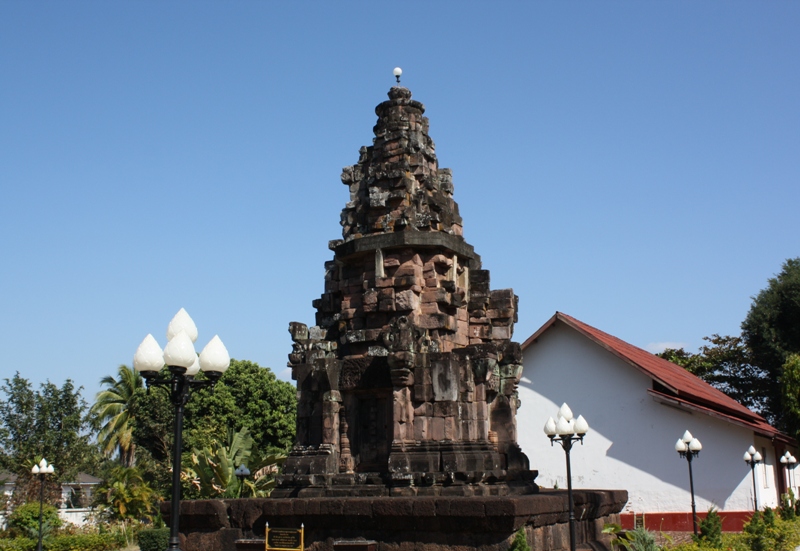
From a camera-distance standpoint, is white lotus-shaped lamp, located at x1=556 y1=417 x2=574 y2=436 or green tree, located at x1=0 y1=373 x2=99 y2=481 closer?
white lotus-shaped lamp, located at x1=556 y1=417 x2=574 y2=436

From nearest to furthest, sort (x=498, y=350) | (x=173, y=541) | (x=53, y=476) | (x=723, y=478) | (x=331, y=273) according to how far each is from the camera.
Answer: (x=173, y=541)
(x=498, y=350)
(x=331, y=273)
(x=723, y=478)
(x=53, y=476)

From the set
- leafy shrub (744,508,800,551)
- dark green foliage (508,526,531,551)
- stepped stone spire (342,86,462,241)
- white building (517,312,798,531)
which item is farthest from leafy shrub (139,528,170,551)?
leafy shrub (744,508,800,551)

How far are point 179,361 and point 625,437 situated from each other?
63.4ft

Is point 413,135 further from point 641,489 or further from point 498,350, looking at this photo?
point 641,489

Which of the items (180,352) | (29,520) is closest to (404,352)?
(180,352)

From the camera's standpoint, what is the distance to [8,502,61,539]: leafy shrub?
1084 inches

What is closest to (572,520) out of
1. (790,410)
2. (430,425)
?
(430,425)

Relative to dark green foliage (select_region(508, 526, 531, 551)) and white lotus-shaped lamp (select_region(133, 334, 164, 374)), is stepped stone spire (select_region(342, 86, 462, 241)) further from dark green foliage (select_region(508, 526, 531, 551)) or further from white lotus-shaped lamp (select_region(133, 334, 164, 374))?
white lotus-shaped lamp (select_region(133, 334, 164, 374))

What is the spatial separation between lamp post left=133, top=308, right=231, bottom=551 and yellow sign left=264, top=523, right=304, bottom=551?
401 centimetres

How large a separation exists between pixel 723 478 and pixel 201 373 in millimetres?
19087

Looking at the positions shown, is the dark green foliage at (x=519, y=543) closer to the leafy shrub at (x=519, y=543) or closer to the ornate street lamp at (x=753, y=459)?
the leafy shrub at (x=519, y=543)

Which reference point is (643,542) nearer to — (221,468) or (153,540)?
(221,468)

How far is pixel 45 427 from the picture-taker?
34844mm

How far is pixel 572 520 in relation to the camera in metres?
13.1
